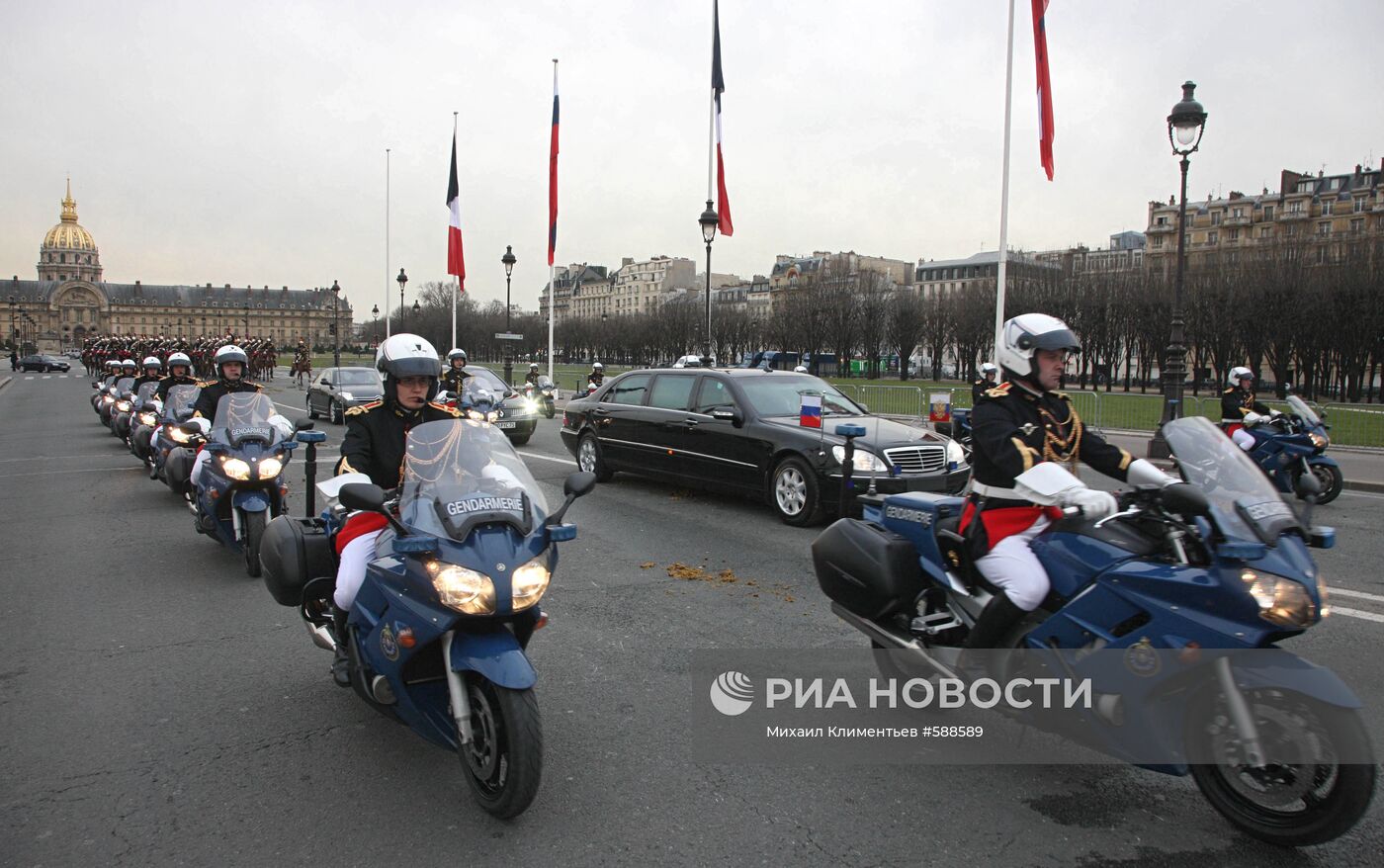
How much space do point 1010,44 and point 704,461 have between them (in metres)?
12.1

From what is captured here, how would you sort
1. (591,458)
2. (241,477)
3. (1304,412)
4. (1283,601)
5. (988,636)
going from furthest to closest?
(591,458)
(1304,412)
(241,477)
(988,636)
(1283,601)

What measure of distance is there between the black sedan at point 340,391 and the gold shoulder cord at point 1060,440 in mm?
19192

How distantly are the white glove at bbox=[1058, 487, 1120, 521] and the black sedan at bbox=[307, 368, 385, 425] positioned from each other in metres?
19.7

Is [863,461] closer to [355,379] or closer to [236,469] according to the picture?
[236,469]

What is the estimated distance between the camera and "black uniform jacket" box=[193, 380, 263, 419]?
28.6 feet

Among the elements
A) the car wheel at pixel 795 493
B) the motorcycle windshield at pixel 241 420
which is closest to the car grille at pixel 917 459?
the car wheel at pixel 795 493

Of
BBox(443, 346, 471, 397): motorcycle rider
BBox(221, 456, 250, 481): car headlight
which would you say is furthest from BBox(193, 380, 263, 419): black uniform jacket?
BBox(443, 346, 471, 397): motorcycle rider

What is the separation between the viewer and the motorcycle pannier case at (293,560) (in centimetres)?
416

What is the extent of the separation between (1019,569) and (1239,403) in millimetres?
9852

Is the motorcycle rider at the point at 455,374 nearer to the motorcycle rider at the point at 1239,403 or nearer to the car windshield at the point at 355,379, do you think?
the car windshield at the point at 355,379

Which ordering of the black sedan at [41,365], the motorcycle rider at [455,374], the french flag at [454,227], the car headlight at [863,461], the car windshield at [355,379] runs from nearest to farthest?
the car headlight at [863,461]
the motorcycle rider at [455,374]
the car windshield at [355,379]
the french flag at [454,227]
the black sedan at [41,365]

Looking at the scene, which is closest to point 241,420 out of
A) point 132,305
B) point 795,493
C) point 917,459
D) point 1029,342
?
point 795,493

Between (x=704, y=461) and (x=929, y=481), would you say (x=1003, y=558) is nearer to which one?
(x=929, y=481)

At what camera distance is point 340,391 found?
21859 mm
